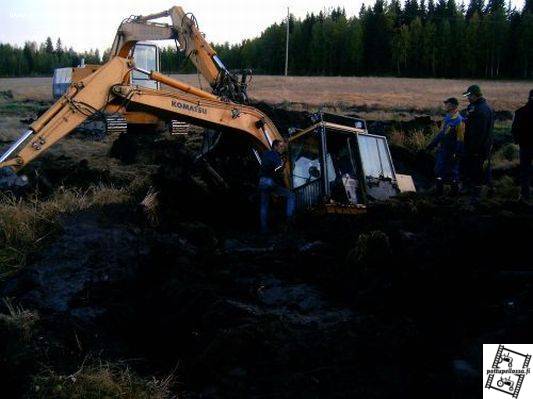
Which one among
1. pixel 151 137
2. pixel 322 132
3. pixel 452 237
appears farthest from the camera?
pixel 151 137

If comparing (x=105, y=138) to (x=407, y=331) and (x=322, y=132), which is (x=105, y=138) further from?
(x=407, y=331)

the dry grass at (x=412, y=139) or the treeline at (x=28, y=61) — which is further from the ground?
the treeline at (x=28, y=61)

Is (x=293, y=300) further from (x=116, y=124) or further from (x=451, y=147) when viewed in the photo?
(x=116, y=124)

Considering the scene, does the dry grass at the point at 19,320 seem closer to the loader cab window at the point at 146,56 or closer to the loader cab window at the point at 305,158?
the loader cab window at the point at 305,158

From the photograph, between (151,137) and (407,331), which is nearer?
(407,331)

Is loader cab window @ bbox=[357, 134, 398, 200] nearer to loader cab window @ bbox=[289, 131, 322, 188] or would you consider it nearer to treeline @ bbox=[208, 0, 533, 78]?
loader cab window @ bbox=[289, 131, 322, 188]

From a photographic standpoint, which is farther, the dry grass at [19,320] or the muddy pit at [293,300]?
the dry grass at [19,320]

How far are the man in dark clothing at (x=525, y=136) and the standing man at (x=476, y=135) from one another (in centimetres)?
43

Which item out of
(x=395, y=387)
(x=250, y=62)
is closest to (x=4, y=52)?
(x=250, y=62)

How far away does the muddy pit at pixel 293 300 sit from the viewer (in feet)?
16.8

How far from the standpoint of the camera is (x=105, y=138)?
18.8 meters

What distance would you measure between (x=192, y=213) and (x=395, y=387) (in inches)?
253

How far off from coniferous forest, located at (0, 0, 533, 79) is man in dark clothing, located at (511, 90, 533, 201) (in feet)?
193

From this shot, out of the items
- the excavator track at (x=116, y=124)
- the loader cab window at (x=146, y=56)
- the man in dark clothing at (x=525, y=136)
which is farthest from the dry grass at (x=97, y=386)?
the loader cab window at (x=146, y=56)
